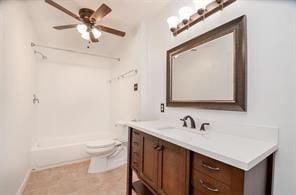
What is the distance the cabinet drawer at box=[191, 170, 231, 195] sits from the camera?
771 millimetres

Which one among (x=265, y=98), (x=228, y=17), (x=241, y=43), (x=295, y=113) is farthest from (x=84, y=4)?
(x=295, y=113)

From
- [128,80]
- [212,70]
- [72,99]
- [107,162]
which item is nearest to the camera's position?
[212,70]

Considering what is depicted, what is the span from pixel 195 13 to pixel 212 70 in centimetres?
62

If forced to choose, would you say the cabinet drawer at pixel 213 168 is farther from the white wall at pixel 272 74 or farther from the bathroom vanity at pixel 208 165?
the white wall at pixel 272 74

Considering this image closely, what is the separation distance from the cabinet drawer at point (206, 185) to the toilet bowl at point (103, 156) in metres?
1.74

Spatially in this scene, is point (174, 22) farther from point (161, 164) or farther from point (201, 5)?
point (161, 164)

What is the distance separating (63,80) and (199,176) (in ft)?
10.5

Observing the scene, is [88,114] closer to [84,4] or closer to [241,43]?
[84,4]

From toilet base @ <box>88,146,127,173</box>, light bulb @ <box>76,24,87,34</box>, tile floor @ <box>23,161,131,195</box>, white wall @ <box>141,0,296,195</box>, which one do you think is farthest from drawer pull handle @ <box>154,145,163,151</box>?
light bulb @ <box>76,24,87,34</box>

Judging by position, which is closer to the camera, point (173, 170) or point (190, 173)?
point (190, 173)

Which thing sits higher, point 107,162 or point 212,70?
point 212,70

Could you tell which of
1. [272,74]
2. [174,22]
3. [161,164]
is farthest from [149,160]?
[174,22]

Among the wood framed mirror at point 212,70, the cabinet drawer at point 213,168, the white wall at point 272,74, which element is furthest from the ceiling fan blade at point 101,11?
the cabinet drawer at point 213,168

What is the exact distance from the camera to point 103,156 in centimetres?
238
